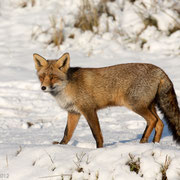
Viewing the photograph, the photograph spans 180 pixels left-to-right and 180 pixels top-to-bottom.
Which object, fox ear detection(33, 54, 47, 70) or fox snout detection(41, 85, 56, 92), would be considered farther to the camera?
fox ear detection(33, 54, 47, 70)

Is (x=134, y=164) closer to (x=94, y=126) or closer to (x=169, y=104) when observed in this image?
(x=94, y=126)

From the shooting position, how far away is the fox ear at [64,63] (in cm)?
466

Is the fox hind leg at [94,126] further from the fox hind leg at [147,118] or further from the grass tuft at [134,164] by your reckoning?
the grass tuft at [134,164]

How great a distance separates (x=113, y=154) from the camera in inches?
119

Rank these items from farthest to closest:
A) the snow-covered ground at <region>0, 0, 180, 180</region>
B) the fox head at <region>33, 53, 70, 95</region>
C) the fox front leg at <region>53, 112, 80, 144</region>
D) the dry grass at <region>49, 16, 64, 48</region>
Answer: the dry grass at <region>49, 16, 64, 48</region> < the fox front leg at <region>53, 112, 80, 144</region> < the fox head at <region>33, 53, 70, 95</region> < the snow-covered ground at <region>0, 0, 180, 180</region>

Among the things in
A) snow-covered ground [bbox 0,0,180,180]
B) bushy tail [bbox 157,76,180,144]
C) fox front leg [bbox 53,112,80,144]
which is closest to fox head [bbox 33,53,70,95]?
fox front leg [bbox 53,112,80,144]

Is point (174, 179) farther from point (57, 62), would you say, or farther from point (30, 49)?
point (30, 49)

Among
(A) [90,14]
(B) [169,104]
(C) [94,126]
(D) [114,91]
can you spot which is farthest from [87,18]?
(C) [94,126]

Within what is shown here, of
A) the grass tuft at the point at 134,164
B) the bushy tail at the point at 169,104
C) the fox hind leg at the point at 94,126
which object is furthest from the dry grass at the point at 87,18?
the grass tuft at the point at 134,164

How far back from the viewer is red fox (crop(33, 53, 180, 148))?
461cm

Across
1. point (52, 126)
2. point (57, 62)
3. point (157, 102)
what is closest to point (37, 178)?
point (57, 62)

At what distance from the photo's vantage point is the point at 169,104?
15.3 ft

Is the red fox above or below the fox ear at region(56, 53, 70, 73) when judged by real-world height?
below

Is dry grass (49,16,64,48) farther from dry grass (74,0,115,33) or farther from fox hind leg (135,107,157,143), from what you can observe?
fox hind leg (135,107,157,143)
